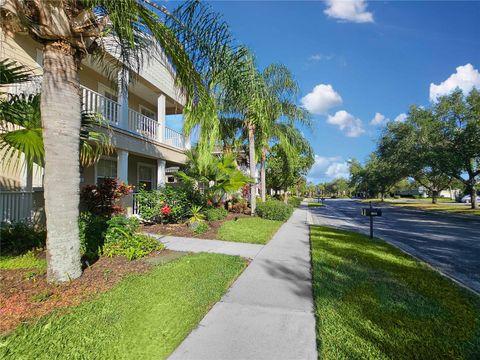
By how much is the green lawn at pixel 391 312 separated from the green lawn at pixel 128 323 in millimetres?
1592

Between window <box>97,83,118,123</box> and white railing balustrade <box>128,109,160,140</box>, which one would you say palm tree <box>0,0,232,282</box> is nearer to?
window <box>97,83,118,123</box>

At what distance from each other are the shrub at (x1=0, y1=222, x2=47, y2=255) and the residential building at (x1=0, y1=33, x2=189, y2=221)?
0.59 metres

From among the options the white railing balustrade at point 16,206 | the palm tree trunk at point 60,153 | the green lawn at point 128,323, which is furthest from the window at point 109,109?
the green lawn at point 128,323

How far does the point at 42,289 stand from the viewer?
3846 millimetres

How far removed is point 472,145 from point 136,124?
23.7 metres

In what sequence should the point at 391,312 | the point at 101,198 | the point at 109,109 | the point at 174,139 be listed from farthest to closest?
1. the point at 174,139
2. the point at 109,109
3. the point at 101,198
4. the point at 391,312

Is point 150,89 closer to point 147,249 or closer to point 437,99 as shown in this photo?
point 147,249

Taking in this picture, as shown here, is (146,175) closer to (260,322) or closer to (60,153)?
(60,153)

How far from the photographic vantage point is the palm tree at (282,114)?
13.9 meters

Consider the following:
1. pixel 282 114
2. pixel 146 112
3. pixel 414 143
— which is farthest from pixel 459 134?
pixel 146 112

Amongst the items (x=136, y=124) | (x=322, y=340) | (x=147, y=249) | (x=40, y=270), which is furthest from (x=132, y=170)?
(x=322, y=340)

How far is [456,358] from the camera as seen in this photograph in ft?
8.61

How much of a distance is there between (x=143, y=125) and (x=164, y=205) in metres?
4.08

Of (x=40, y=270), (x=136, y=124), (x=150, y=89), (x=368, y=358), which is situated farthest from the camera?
(x=150, y=89)
